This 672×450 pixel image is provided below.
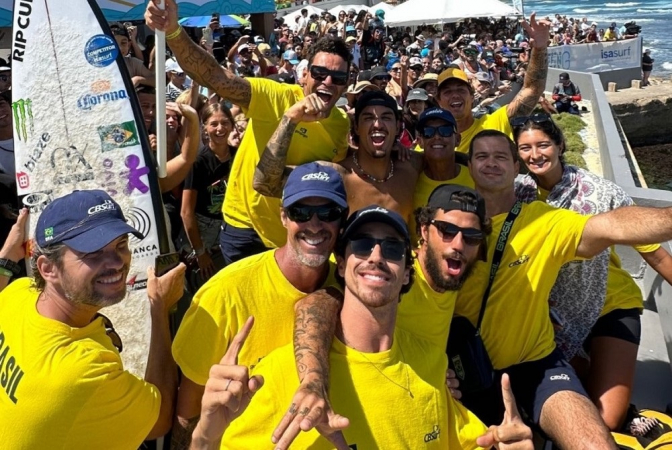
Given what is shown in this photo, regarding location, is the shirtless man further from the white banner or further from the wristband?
the white banner

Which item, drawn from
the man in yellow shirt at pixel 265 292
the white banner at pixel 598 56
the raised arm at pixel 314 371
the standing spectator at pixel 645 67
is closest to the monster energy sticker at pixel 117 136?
the man in yellow shirt at pixel 265 292

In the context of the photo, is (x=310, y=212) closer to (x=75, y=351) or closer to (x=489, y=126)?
(x=75, y=351)

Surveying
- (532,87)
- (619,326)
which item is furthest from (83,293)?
(532,87)

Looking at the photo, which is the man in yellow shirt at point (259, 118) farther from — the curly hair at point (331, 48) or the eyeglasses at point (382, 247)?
the eyeglasses at point (382, 247)

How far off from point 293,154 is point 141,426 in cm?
199

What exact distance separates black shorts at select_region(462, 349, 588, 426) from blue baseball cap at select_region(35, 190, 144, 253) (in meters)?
1.74

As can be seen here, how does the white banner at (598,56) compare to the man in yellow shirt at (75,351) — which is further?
the white banner at (598,56)

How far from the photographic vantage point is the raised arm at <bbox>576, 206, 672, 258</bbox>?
2.46m

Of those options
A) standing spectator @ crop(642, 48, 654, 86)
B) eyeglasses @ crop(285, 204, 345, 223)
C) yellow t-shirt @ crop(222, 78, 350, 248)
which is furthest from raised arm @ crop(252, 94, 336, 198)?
standing spectator @ crop(642, 48, 654, 86)

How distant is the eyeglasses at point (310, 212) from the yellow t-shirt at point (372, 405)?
1.68 ft

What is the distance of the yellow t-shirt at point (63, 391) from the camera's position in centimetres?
186

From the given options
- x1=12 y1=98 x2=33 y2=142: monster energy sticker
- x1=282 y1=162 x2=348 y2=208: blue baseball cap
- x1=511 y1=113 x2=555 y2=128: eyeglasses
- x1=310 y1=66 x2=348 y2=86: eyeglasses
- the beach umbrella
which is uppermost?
the beach umbrella

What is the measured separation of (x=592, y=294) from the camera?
3.17 m

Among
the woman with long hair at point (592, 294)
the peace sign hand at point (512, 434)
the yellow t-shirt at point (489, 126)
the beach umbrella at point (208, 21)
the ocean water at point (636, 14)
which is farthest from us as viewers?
the ocean water at point (636, 14)
